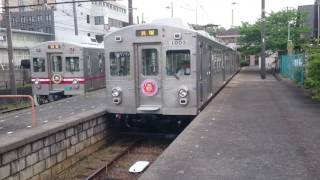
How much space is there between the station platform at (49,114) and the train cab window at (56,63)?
219cm

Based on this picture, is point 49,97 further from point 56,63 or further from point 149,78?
point 149,78

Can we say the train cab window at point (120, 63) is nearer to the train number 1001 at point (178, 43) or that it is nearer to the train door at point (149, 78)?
the train door at point (149, 78)

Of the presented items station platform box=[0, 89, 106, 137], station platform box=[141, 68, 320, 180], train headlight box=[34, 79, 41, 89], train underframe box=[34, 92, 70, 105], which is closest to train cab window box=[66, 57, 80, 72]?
train underframe box=[34, 92, 70, 105]

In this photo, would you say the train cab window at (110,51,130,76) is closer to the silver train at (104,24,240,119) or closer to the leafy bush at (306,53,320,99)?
the silver train at (104,24,240,119)

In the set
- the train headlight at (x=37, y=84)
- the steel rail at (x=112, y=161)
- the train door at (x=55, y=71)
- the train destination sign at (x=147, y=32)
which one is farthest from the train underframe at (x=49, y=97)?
the train destination sign at (x=147, y=32)

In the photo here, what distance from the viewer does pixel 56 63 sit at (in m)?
18.5

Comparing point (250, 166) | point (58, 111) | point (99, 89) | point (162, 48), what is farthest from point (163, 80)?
point (99, 89)

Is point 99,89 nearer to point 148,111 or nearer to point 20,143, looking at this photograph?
point 148,111

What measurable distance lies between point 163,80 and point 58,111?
Answer: 3747 millimetres

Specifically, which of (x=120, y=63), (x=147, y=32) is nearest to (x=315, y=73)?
(x=147, y=32)

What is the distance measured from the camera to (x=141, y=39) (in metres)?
11.3

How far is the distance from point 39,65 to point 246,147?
12992 mm

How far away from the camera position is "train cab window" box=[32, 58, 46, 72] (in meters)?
18.4

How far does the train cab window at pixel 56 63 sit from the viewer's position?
18453 mm
